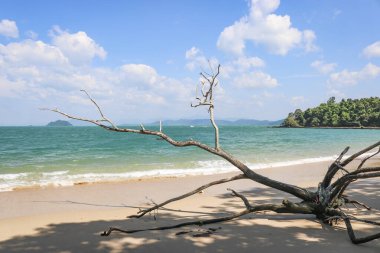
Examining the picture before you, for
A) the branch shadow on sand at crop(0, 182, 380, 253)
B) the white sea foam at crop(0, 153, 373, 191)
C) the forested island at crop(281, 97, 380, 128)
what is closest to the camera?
the branch shadow on sand at crop(0, 182, 380, 253)

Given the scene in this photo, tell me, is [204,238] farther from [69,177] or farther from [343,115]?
[343,115]

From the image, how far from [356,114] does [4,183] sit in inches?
5297

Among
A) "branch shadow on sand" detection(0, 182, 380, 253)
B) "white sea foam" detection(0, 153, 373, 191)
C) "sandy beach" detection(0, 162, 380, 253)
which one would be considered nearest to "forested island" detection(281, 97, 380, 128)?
"white sea foam" detection(0, 153, 373, 191)

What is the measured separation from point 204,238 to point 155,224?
4.25 ft

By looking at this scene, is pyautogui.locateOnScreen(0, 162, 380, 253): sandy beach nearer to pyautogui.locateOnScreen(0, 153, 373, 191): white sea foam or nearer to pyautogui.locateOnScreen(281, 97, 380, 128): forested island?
pyautogui.locateOnScreen(0, 153, 373, 191): white sea foam

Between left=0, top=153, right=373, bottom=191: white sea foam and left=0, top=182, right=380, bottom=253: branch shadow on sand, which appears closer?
left=0, top=182, right=380, bottom=253: branch shadow on sand

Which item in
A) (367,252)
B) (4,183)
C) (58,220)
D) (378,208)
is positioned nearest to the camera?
(367,252)

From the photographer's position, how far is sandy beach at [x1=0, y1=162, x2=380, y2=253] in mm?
4738

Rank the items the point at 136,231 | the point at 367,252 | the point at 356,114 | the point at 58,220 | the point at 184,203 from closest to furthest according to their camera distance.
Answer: the point at 367,252, the point at 136,231, the point at 58,220, the point at 184,203, the point at 356,114

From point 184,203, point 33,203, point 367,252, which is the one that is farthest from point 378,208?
point 33,203

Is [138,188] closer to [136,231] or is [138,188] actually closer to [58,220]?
[58,220]

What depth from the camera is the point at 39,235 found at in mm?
5402

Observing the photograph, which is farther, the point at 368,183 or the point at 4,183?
the point at 4,183

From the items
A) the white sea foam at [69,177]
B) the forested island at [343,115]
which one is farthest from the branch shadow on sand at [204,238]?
the forested island at [343,115]
